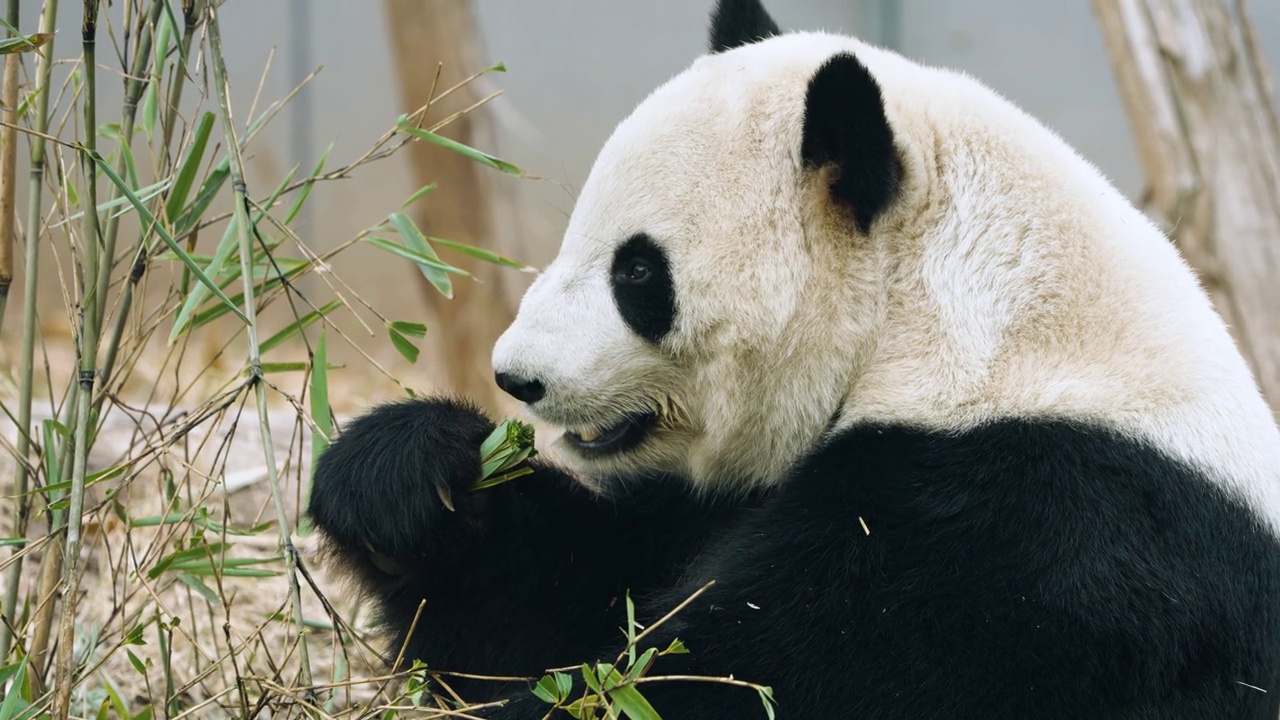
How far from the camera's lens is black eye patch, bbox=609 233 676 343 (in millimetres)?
2340

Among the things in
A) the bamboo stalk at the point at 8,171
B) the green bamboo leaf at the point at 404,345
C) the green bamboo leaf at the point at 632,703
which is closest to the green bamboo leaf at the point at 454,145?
the green bamboo leaf at the point at 404,345

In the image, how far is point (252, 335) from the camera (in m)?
2.18

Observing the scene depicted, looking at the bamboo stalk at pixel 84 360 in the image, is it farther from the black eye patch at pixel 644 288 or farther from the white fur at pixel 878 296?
the black eye patch at pixel 644 288

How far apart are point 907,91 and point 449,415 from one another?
110 cm

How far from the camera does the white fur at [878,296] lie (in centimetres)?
217

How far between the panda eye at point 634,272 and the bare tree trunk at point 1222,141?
3.62 meters

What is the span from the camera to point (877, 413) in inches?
87.5

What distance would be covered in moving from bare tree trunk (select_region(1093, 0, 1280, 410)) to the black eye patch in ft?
11.9

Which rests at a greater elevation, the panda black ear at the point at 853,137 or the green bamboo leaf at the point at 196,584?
the panda black ear at the point at 853,137

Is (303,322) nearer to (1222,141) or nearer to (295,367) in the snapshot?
(295,367)

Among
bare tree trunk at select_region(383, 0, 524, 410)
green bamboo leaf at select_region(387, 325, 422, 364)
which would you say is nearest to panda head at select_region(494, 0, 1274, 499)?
green bamboo leaf at select_region(387, 325, 422, 364)

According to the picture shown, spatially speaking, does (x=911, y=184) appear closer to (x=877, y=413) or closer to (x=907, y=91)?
(x=907, y=91)

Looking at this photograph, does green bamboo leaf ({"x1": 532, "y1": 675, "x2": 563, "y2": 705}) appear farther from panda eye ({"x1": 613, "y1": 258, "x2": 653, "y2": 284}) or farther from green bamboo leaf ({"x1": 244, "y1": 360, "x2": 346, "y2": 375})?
green bamboo leaf ({"x1": 244, "y1": 360, "x2": 346, "y2": 375})

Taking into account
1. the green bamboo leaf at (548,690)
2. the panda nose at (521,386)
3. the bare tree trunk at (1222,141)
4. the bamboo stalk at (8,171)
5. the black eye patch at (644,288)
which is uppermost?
the bamboo stalk at (8,171)
